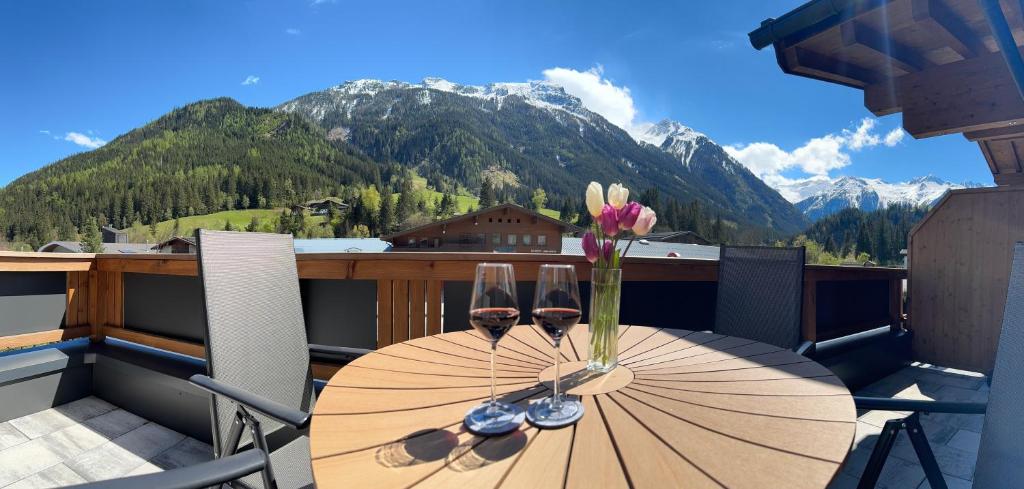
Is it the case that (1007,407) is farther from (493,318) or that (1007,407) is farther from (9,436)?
(9,436)

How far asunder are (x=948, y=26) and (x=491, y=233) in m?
28.8

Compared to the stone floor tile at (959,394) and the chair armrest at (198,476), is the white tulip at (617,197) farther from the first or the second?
the stone floor tile at (959,394)

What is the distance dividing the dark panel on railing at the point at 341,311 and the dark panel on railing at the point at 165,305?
30.5 inches

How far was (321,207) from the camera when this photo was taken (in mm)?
58094

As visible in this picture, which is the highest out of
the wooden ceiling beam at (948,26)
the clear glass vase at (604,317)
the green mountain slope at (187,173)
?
the green mountain slope at (187,173)

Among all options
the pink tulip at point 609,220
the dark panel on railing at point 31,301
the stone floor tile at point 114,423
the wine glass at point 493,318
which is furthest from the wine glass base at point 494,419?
the dark panel on railing at point 31,301

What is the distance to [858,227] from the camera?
45.4 metres

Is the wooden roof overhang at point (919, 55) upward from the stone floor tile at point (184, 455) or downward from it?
upward

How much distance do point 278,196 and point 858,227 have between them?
67.9 meters

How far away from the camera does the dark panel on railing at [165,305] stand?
9.16 feet

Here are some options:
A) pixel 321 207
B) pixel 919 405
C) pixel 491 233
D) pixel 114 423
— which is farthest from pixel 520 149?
pixel 919 405

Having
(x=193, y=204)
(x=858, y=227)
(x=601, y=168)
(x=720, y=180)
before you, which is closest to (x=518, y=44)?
(x=858, y=227)

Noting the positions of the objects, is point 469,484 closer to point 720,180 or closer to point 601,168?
point 601,168

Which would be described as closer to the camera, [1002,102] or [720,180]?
[1002,102]
